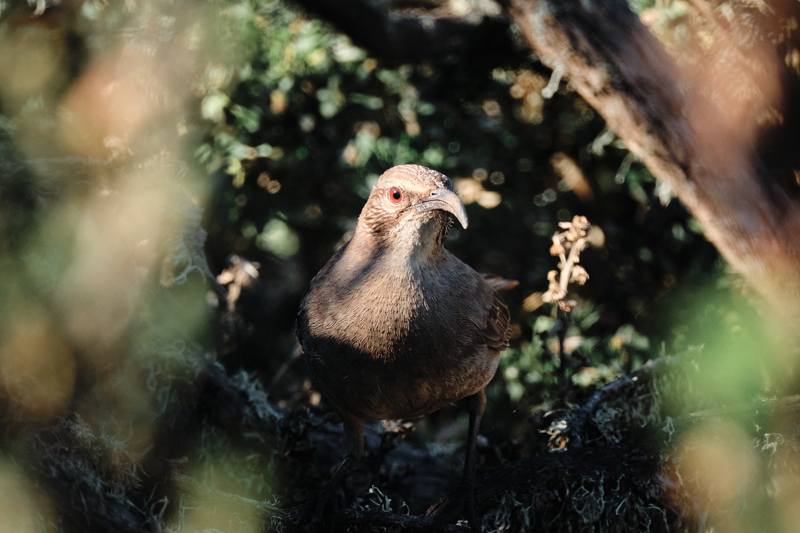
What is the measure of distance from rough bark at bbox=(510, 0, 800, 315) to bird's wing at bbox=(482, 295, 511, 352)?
1148 mm

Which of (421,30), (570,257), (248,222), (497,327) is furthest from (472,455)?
(421,30)

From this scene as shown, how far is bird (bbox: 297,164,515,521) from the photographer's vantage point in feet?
12.0

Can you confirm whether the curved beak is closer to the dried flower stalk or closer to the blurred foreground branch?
the dried flower stalk

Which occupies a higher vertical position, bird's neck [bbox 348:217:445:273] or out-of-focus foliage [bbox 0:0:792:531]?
bird's neck [bbox 348:217:445:273]

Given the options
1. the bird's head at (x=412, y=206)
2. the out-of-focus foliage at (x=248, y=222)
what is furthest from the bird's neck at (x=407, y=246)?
the out-of-focus foliage at (x=248, y=222)

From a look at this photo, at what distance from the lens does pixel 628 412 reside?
434cm

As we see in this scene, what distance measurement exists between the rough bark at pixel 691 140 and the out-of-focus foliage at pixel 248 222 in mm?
413

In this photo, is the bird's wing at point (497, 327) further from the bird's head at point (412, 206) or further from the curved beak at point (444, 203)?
the curved beak at point (444, 203)

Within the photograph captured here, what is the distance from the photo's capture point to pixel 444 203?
350 cm

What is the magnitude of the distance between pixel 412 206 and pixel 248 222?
229 cm

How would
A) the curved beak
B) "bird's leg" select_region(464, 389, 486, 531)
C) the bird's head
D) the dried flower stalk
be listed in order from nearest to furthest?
the curved beak
the bird's head
"bird's leg" select_region(464, 389, 486, 531)
the dried flower stalk

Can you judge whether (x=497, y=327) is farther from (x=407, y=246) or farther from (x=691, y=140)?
(x=691, y=140)

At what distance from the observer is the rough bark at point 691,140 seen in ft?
15.0

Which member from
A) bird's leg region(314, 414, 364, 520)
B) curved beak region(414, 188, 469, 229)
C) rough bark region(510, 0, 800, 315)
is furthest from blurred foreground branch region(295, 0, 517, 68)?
bird's leg region(314, 414, 364, 520)
